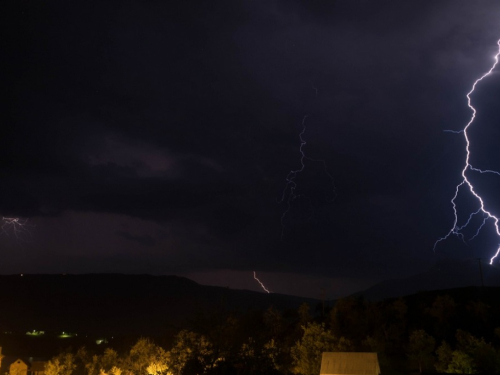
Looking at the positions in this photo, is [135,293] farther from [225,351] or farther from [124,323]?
[225,351]

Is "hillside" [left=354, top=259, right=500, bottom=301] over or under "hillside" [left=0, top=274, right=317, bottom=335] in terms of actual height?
over

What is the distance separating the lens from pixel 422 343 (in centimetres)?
3155

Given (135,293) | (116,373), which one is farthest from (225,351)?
(135,293)

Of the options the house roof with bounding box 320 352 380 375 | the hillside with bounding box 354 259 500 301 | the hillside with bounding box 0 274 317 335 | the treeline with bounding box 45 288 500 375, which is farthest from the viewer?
the hillside with bounding box 354 259 500 301

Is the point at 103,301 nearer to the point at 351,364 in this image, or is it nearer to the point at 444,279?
the point at 444,279

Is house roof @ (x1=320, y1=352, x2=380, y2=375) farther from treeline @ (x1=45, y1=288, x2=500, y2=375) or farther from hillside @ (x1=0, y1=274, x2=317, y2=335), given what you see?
hillside @ (x1=0, y1=274, x2=317, y2=335)

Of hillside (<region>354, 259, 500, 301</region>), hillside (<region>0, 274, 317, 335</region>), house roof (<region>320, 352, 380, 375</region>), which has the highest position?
hillside (<region>354, 259, 500, 301</region>)

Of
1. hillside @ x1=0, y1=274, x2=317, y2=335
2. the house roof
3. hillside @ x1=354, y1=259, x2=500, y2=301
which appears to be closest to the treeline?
the house roof

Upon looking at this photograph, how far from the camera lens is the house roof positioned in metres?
24.8

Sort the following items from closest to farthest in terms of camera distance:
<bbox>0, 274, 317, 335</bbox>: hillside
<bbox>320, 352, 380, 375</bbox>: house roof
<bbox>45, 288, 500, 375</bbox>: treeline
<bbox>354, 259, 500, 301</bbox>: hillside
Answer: <bbox>45, 288, 500, 375</bbox>: treeline
<bbox>320, 352, 380, 375</bbox>: house roof
<bbox>0, 274, 317, 335</bbox>: hillside
<bbox>354, 259, 500, 301</bbox>: hillside

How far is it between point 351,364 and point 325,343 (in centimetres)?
580

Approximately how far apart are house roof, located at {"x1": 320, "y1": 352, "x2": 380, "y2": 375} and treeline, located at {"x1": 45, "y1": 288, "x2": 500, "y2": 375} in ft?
7.59

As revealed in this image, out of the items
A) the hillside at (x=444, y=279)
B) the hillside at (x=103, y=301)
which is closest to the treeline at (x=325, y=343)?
the hillside at (x=103, y=301)

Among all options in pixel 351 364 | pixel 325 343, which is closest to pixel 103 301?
pixel 325 343
